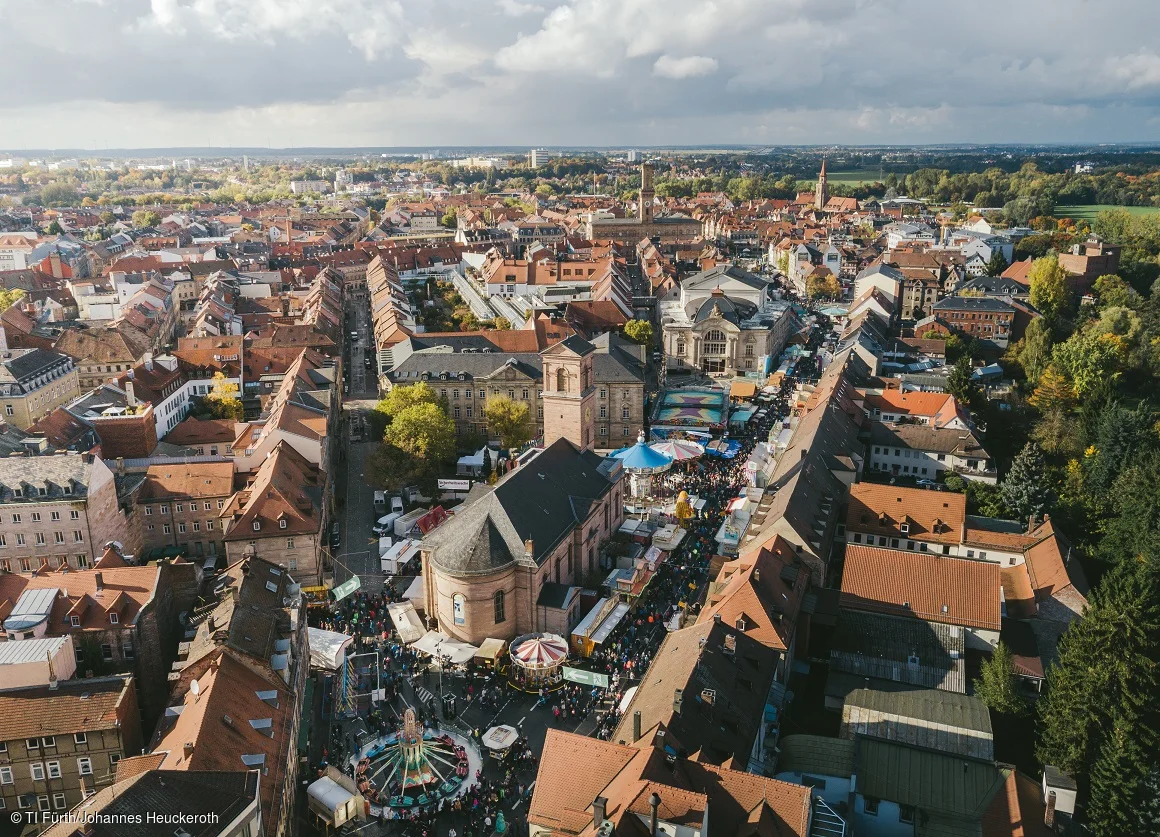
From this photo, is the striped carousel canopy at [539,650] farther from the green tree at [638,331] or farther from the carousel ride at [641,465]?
the green tree at [638,331]

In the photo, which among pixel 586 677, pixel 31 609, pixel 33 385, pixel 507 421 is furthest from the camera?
pixel 33 385

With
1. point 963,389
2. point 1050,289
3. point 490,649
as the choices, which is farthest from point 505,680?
point 1050,289

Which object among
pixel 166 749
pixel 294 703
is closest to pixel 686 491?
pixel 294 703

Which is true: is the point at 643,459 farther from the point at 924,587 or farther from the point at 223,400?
the point at 223,400

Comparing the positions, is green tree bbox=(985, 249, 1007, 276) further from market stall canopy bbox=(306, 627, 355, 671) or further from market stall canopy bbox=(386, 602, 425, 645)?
market stall canopy bbox=(306, 627, 355, 671)

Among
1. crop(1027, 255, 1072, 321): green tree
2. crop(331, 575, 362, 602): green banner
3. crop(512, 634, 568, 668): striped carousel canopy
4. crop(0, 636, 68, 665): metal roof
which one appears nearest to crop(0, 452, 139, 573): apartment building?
crop(0, 636, 68, 665): metal roof

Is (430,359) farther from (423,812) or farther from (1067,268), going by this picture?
(1067,268)

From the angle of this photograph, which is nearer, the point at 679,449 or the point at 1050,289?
the point at 679,449
